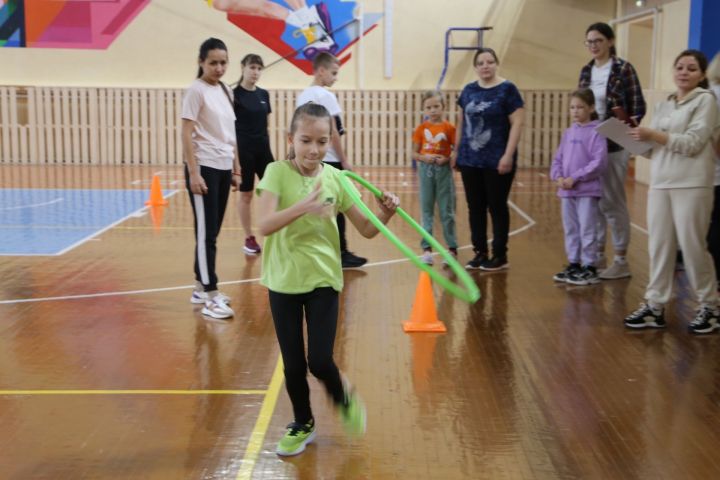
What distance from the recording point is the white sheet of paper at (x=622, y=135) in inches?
217

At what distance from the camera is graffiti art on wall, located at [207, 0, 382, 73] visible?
58.3ft

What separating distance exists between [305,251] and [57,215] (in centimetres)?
816

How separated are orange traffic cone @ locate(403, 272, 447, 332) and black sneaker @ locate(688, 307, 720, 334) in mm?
1689

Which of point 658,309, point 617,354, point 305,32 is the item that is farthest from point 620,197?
point 305,32

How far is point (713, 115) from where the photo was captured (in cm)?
529

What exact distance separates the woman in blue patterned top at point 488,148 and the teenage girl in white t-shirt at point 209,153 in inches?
92.8

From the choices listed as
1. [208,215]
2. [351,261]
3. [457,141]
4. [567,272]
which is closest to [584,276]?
[567,272]

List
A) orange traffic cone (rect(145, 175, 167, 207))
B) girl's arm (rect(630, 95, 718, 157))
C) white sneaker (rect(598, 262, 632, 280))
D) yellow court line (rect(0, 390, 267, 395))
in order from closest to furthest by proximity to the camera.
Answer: yellow court line (rect(0, 390, 267, 395))
girl's arm (rect(630, 95, 718, 157))
white sneaker (rect(598, 262, 632, 280))
orange traffic cone (rect(145, 175, 167, 207))

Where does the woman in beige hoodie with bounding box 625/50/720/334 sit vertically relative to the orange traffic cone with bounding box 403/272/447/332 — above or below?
above

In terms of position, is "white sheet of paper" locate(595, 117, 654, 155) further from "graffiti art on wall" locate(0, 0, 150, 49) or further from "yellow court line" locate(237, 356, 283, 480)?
"graffiti art on wall" locate(0, 0, 150, 49)

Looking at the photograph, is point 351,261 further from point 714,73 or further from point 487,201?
point 714,73

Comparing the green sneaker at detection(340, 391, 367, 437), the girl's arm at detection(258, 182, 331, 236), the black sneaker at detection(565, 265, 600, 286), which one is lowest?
the green sneaker at detection(340, 391, 367, 437)

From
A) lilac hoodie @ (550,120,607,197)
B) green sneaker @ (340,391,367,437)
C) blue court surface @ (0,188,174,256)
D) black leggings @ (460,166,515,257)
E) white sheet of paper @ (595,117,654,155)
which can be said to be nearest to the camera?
green sneaker @ (340,391,367,437)

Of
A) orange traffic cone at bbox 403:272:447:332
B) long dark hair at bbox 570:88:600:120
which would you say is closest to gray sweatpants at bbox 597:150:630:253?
long dark hair at bbox 570:88:600:120
